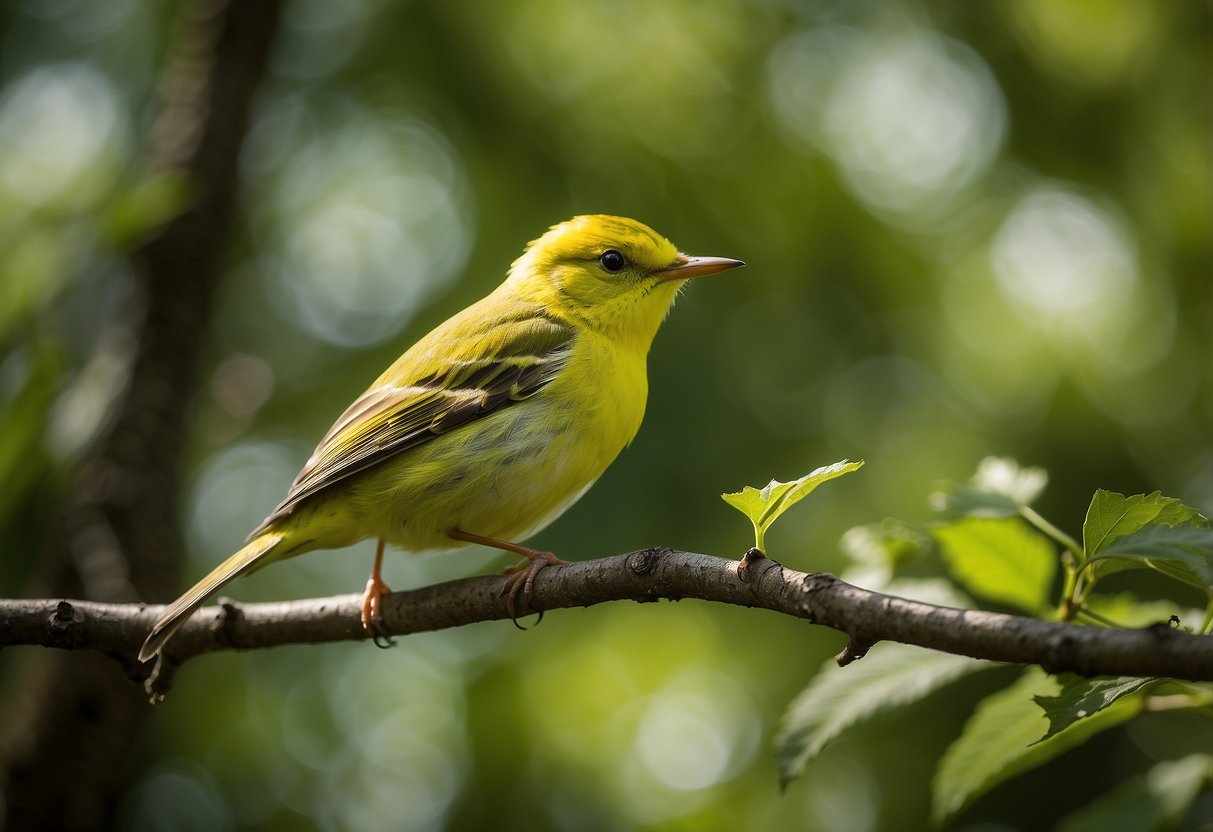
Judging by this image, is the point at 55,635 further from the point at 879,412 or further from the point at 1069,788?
the point at 1069,788

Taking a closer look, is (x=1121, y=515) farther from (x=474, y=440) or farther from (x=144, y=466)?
(x=144, y=466)

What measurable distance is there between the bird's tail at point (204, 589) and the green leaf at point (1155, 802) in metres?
2.42

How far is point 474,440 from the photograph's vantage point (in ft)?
13.3

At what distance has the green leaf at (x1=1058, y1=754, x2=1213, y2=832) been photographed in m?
2.41

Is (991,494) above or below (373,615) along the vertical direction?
above

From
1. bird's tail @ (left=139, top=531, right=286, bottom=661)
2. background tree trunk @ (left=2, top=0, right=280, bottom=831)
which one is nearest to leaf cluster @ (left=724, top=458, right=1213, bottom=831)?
bird's tail @ (left=139, top=531, right=286, bottom=661)

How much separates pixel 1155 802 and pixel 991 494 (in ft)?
2.73

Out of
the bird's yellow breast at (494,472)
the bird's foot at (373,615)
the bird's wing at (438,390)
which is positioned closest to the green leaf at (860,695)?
the bird's foot at (373,615)

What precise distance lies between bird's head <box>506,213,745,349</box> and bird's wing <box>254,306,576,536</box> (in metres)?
0.23

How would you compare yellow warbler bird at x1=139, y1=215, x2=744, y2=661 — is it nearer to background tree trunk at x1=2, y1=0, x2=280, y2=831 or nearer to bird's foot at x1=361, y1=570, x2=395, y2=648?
bird's foot at x1=361, y1=570, x2=395, y2=648

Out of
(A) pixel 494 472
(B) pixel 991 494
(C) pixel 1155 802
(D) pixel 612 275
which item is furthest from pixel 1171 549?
(D) pixel 612 275

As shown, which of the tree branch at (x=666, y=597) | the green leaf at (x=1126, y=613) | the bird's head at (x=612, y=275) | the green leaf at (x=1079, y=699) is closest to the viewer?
the tree branch at (x=666, y=597)

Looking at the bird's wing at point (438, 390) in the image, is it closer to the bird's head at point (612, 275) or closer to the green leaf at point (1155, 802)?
→ the bird's head at point (612, 275)

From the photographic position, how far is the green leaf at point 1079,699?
6.04 ft
